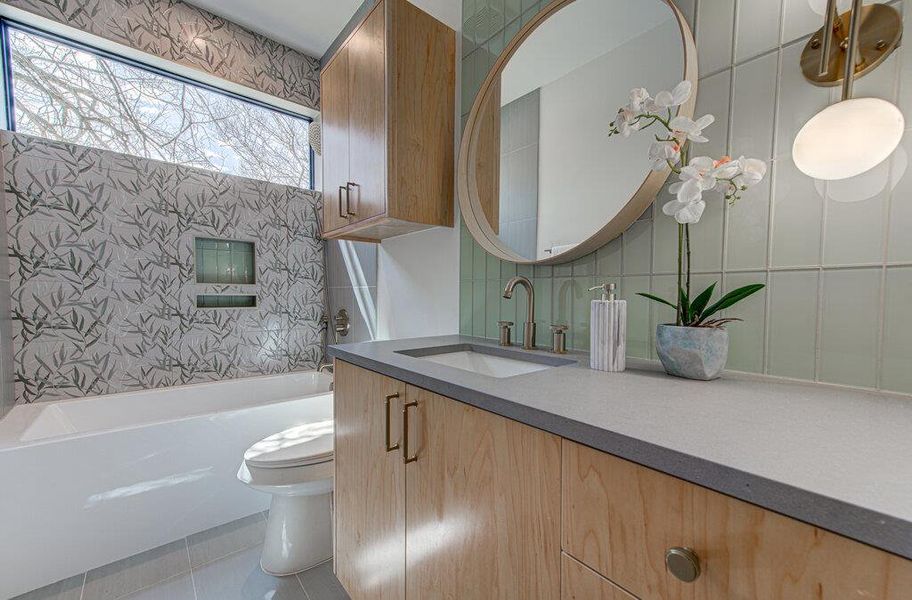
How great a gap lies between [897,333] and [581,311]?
60 cm

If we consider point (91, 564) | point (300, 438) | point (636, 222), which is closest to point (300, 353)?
point (300, 438)

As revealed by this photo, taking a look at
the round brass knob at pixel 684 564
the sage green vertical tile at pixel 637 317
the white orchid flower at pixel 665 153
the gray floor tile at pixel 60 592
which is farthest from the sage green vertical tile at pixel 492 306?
the gray floor tile at pixel 60 592

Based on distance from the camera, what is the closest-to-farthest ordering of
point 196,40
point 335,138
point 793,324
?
point 793,324, point 335,138, point 196,40

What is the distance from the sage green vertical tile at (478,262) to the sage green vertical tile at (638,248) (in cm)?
55

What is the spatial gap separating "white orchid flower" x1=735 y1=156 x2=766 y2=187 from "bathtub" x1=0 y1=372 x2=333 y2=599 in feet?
7.21

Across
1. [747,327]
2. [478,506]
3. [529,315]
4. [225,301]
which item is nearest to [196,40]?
[225,301]

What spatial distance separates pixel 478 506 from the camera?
0.68m

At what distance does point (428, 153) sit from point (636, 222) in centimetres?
85

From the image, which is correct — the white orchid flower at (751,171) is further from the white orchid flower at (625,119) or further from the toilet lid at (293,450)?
the toilet lid at (293,450)

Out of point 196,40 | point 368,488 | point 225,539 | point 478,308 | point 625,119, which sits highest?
point 196,40

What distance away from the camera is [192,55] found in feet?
7.60

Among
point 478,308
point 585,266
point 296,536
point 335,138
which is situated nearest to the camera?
point 585,266

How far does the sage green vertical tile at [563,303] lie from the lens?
3.64 ft

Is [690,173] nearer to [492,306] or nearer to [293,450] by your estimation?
[492,306]
